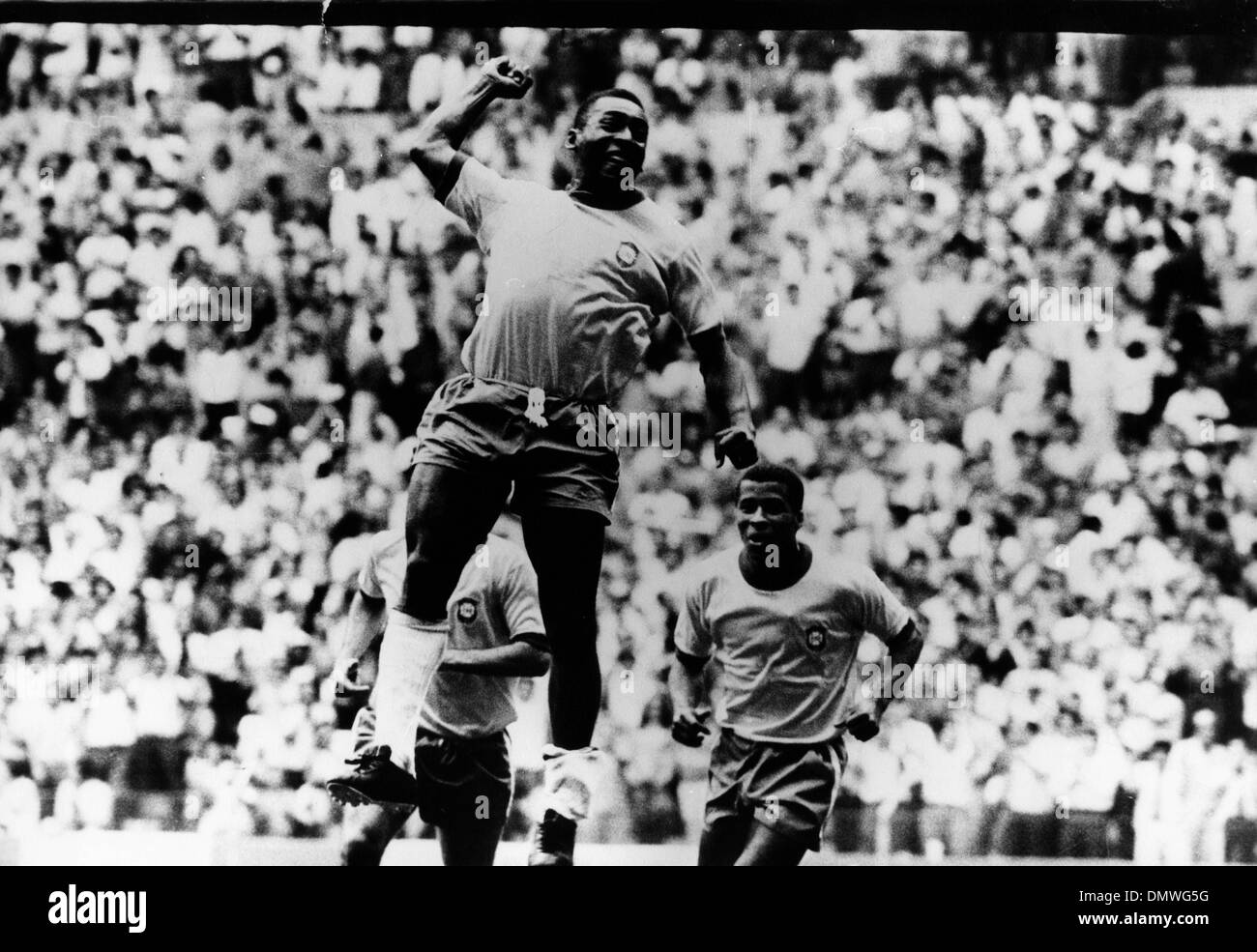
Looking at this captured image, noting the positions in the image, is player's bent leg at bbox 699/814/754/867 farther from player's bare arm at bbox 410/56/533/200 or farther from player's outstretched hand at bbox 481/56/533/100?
player's outstretched hand at bbox 481/56/533/100

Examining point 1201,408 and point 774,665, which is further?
point 1201,408

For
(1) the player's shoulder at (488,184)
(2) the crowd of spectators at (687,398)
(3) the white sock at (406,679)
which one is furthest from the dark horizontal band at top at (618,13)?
(3) the white sock at (406,679)

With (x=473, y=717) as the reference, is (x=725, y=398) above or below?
above

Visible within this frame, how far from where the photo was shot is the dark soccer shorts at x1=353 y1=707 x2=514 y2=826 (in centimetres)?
330

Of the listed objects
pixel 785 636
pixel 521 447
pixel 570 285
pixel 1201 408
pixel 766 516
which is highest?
pixel 570 285

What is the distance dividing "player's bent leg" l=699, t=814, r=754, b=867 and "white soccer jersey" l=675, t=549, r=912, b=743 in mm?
212

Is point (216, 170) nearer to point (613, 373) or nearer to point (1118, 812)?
point (613, 373)

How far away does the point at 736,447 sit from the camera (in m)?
3.35

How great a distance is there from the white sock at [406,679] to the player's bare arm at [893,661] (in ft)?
Answer: 3.37

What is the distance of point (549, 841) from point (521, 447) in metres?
0.96

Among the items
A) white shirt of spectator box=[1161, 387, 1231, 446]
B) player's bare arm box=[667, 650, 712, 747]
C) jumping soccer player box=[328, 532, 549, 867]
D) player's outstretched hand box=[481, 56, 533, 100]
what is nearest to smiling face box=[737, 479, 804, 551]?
player's bare arm box=[667, 650, 712, 747]

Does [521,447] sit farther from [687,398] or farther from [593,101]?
[593,101]

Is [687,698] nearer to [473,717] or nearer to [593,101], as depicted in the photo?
[473,717]

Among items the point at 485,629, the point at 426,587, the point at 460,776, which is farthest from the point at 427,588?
the point at 460,776
